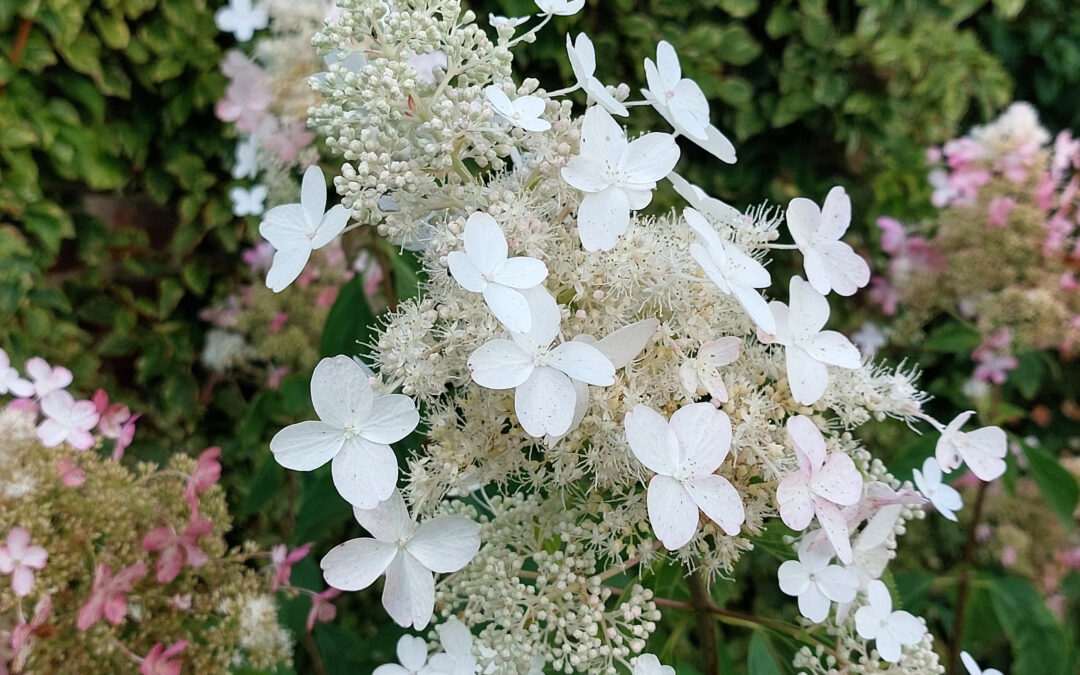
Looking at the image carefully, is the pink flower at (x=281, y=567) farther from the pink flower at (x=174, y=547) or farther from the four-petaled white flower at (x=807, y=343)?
the four-petaled white flower at (x=807, y=343)

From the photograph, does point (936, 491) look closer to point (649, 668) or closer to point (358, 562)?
point (649, 668)

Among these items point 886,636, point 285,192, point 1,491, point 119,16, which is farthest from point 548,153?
point 119,16

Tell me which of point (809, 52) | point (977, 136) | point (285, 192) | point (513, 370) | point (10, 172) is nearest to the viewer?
point (513, 370)

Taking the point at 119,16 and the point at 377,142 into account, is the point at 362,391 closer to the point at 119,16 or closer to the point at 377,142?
the point at 377,142

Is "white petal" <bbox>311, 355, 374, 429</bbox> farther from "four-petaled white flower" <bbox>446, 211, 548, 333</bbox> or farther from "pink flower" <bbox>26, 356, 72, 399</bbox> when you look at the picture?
"pink flower" <bbox>26, 356, 72, 399</bbox>

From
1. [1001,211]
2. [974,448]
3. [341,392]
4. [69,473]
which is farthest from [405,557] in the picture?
[1001,211]

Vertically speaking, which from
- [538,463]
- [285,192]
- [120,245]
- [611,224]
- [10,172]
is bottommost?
[120,245]
